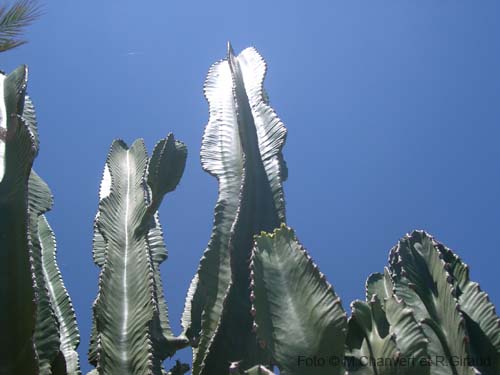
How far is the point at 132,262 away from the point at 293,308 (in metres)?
0.85

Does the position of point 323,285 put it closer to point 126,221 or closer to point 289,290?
point 289,290

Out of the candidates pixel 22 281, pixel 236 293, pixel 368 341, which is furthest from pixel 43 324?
pixel 368 341

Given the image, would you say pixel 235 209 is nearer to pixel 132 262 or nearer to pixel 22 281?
pixel 132 262

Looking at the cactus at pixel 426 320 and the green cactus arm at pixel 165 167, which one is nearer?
the cactus at pixel 426 320

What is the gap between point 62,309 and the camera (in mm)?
2723

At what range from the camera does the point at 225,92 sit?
316cm

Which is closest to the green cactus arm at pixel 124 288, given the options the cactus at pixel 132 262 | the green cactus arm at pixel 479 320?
the cactus at pixel 132 262

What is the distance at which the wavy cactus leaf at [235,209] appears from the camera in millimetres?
2166

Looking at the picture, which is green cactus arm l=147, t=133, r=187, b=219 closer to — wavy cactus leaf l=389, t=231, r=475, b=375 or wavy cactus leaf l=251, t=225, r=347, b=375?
wavy cactus leaf l=251, t=225, r=347, b=375

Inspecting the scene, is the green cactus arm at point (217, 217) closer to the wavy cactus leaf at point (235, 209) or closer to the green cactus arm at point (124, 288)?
the wavy cactus leaf at point (235, 209)

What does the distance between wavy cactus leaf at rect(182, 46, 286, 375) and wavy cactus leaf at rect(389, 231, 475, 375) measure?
1.40 ft

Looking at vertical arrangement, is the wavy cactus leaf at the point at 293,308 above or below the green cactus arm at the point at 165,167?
below

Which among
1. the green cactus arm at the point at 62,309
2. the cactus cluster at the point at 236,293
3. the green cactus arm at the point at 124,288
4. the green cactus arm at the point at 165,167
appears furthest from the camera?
the green cactus arm at the point at 165,167

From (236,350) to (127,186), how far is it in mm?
1154
